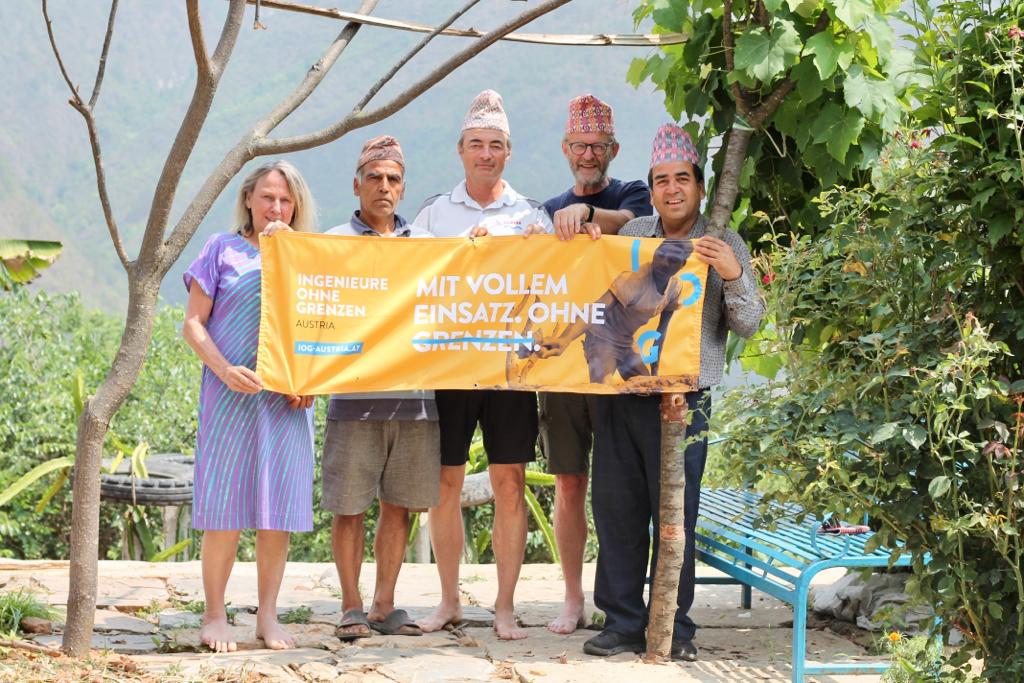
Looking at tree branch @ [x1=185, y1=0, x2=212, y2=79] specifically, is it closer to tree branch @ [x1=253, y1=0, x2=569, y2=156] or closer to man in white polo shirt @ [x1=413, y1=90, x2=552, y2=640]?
tree branch @ [x1=253, y1=0, x2=569, y2=156]

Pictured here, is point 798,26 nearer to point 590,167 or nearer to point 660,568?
point 590,167

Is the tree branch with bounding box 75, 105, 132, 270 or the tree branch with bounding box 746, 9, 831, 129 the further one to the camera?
the tree branch with bounding box 746, 9, 831, 129

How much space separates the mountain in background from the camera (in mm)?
40531

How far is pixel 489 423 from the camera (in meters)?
5.25

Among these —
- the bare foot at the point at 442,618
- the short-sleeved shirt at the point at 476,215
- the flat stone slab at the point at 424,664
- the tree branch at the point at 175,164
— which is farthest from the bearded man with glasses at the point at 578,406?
the tree branch at the point at 175,164

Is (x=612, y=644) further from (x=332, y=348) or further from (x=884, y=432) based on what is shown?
(x=884, y=432)

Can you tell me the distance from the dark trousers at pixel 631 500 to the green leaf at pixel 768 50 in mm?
1331

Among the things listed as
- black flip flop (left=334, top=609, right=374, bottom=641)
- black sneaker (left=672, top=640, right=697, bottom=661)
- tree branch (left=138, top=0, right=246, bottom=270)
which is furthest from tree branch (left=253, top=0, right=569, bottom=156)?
black sneaker (left=672, top=640, right=697, bottom=661)

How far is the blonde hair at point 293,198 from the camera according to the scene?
16.5ft

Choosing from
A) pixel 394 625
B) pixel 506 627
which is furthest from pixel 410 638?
pixel 506 627

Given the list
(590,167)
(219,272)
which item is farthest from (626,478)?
(219,272)

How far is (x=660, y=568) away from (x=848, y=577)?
5.13ft

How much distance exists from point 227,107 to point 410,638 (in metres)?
48.5

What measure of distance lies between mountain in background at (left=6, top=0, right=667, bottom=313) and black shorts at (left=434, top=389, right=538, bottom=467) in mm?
33901
